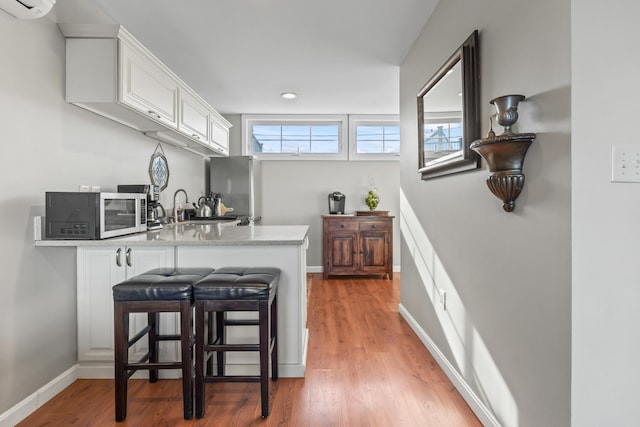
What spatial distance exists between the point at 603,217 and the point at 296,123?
4710mm

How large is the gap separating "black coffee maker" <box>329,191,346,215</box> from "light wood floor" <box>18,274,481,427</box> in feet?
8.99

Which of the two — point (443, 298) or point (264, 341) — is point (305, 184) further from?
point (264, 341)

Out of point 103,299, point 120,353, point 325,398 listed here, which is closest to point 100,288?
point 103,299

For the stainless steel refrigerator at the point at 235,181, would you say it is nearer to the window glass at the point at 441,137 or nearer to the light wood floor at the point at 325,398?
the light wood floor at the point at 325,398

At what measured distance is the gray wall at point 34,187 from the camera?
1749mm

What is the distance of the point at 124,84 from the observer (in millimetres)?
2189

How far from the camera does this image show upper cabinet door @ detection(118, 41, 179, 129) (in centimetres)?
220

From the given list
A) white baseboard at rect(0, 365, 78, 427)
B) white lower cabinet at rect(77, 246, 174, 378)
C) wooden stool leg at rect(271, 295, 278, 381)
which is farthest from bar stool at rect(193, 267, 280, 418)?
white baseboard at rect(0, 365, 78, 427)

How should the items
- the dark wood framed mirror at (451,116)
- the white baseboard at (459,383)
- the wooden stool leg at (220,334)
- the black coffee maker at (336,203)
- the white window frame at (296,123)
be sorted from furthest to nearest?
the white window frame at (296,123) → the black coffee maker at (336,203) → the wooden stool leg at (220,334) → the dark wood framed mirror at (451,116) → the white baseboard at (459,383)

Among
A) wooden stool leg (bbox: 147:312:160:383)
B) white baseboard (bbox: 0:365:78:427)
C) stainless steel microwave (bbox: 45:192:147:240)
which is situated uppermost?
stainless steel microwave (bbox: 45:192:147:240)

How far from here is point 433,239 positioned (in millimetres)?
2527

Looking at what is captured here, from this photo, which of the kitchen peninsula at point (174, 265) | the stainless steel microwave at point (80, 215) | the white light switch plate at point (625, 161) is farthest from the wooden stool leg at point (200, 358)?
the white light switch plate at point (625, 161)

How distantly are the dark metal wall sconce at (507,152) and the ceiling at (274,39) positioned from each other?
142 cm

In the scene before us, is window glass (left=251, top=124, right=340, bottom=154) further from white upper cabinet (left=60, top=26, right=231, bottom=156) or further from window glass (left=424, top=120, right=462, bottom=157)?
window glass (left=424, top=120, right=462, bottom=157)
